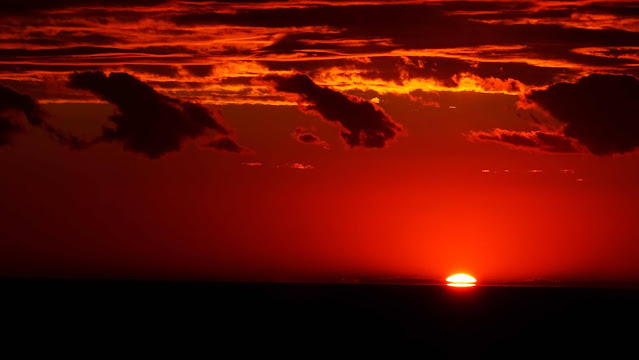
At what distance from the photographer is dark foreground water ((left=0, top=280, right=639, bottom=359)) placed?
26.4 m

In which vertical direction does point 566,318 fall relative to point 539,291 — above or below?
below

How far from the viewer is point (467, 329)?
3291cm

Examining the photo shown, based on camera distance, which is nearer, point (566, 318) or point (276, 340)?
point (276, 340)

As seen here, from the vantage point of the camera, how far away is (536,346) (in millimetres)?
28266

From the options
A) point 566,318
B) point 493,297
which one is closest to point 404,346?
point 566,318

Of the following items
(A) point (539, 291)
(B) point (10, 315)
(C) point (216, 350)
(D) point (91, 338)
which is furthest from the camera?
(A) point (539, 291)

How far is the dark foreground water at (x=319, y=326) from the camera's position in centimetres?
2641

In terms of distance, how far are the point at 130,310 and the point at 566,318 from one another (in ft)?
54.5

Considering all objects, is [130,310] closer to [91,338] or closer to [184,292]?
[91,338]

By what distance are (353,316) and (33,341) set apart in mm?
13220

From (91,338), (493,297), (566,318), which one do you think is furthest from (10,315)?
(493,297)

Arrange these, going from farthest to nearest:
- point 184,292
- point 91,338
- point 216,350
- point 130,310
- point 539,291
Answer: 1. point 539,291
2. point 184,292
3. point 130,310
4. point 91,338
5. point 216,350

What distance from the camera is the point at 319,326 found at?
3147 cm

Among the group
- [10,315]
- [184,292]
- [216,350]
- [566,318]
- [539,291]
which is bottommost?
[216,350]
